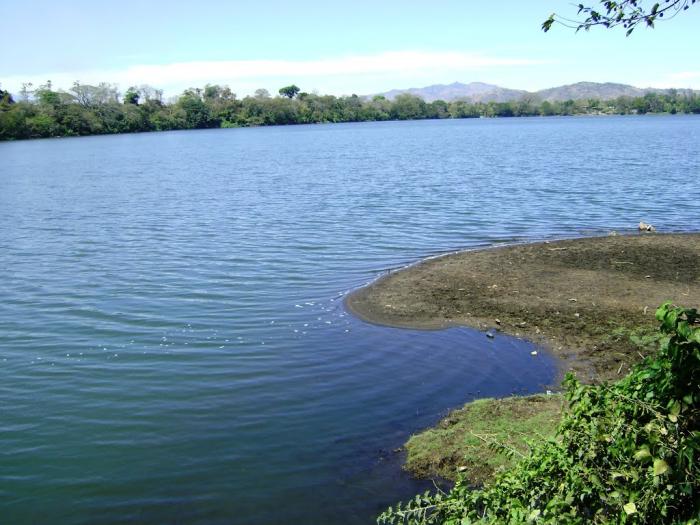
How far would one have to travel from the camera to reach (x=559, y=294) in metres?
17.3

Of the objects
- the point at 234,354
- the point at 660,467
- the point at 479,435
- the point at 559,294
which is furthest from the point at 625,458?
the point at 559,294

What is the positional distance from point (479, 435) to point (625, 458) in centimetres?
498

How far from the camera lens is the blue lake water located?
9.55m

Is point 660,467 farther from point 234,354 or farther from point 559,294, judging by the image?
point 559,294

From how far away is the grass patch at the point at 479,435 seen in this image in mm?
9422

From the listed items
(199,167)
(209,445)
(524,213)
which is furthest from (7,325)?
(199,167)

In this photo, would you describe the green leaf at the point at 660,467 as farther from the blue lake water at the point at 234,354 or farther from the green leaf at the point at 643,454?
the blue lake water at the point at 234,354

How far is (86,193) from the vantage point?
42.6 m

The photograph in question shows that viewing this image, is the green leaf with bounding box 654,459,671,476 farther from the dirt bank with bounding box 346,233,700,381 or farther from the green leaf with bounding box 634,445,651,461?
the dirt bank with bounding box 346,233,700,381

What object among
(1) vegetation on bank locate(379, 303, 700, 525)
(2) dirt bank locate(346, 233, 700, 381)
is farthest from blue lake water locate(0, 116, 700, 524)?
(1) vegetation on bank locate(379, 303, 700, 525)

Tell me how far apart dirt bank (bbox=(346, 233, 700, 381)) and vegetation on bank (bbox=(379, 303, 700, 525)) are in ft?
24.4

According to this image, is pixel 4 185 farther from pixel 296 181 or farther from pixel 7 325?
pixel 7 325

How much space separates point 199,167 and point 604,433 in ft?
197

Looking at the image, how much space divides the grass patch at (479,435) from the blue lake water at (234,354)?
44cm
